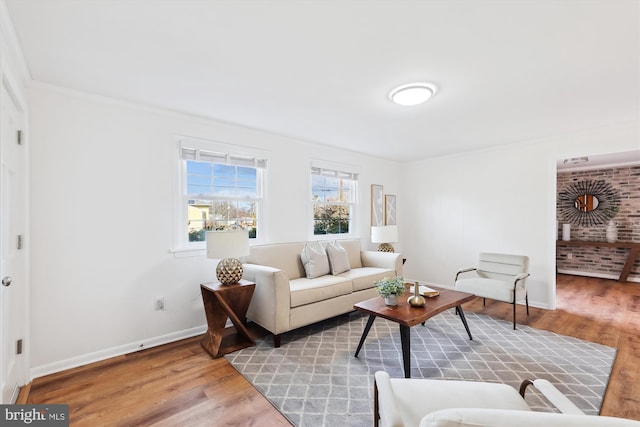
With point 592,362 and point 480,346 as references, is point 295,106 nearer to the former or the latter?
point 480,346

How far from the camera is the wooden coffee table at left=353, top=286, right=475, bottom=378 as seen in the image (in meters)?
2.28

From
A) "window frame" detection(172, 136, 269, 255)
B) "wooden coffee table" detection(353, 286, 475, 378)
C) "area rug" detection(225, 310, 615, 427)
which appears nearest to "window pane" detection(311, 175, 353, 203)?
"window frame" detection(172, 136, 269, 255)

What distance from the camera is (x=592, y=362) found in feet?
→ 8.32

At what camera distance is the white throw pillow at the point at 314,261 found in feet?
12.0

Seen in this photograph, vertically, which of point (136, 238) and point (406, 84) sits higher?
point (406, 84)

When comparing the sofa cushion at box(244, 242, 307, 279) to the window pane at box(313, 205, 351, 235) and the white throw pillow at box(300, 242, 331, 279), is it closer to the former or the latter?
the white throw pillow at box(300, 242, 331, 279)

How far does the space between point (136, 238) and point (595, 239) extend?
8.28 metres

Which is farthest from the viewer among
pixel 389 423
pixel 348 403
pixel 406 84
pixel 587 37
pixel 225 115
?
pixel 225 115

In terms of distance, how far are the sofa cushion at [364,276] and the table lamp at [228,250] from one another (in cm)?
137

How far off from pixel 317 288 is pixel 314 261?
1.79 feet

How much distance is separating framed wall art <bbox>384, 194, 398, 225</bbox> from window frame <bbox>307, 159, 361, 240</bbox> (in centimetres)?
75

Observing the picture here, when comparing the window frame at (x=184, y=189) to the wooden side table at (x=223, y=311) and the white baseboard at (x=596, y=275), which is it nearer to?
the wooden side table at (x=223, y=311)

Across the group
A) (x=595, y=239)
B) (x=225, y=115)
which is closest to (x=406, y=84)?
(x=225, y=115)

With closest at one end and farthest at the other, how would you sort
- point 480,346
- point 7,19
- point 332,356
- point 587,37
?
point 7,19, point 587,37, point 332,356, point 480,346
